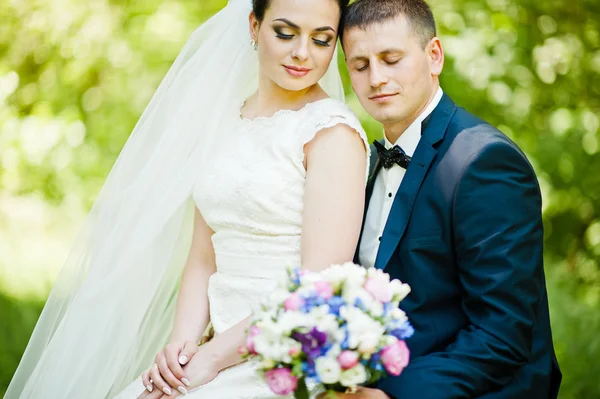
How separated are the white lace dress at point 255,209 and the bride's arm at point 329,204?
0.05 meters

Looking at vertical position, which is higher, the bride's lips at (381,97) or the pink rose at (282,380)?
the bride's lips at (381,97)

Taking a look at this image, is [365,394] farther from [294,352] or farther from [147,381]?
[147,381]

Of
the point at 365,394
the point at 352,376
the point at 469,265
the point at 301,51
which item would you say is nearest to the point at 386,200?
the point at 469,265

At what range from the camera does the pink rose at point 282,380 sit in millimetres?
1904

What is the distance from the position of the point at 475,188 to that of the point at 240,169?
0.88 meters

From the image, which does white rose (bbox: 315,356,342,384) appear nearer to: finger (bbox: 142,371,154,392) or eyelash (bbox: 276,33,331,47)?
finger (bbox: 142,371,154,392)

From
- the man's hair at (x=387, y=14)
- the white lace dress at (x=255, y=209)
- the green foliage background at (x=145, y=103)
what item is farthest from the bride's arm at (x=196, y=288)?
the green foliage background at (x=145, y=103)

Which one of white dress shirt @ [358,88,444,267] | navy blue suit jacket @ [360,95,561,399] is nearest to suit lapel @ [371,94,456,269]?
navy blue suit jacket @ [360,95,561,399]

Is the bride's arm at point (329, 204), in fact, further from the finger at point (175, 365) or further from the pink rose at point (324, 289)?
the pink rose at point (324, 289)

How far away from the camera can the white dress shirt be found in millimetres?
2879

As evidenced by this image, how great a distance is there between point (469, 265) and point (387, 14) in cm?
97

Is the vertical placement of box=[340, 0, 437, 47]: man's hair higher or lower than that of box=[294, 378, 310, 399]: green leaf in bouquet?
higher

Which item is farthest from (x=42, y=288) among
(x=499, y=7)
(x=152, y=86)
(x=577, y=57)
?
(x=577, y=57)

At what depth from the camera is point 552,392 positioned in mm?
2852
